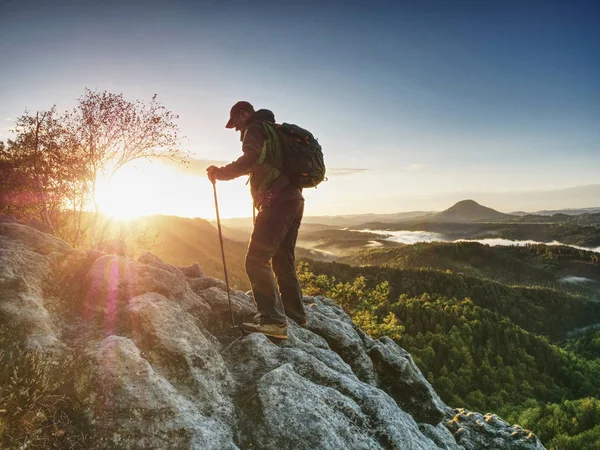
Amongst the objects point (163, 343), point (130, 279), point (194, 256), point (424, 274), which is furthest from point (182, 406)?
point (424, 274)

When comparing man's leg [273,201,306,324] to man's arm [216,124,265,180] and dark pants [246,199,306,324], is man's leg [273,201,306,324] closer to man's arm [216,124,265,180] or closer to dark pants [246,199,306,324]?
dark pants [246,199,306,324]

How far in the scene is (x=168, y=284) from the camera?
8.38 meters

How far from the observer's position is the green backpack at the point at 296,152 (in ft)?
23.2

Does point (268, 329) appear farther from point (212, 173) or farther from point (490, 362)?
point (490, 362)

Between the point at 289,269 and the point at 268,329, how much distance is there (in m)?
1.55

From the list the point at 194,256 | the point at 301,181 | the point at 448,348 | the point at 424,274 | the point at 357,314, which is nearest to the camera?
the point at 301,181

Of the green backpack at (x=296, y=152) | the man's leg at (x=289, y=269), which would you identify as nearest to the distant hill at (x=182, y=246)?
the man's leg at (x=289, y=269)

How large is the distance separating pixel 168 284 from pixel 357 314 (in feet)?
106

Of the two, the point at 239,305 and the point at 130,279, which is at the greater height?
the point at 130,279

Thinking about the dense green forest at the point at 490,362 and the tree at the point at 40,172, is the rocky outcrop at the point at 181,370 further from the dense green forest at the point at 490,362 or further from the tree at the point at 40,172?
the dense green forest at the point at 490,362

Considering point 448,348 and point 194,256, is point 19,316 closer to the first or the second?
point 448,348

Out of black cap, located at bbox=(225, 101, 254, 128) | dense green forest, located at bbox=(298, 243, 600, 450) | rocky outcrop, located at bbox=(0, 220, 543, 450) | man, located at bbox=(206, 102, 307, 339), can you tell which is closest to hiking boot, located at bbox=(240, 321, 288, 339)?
man, located at bbox=(206, 102, 307, 339)

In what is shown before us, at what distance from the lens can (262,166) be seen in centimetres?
684

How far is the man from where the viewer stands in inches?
265
